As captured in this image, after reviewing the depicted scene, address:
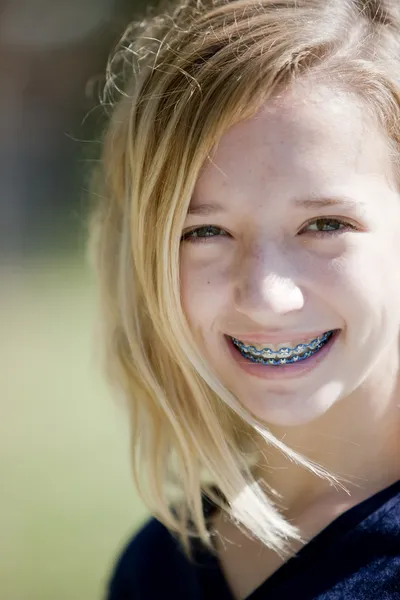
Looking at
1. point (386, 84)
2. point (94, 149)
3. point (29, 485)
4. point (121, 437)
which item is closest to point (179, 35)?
point (386, 84)

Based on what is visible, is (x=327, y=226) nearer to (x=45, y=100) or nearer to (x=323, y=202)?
(x=323, y=202)

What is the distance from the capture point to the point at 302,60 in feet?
5.24

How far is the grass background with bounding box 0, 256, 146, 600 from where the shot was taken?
3525mm

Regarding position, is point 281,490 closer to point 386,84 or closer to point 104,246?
point 104,246

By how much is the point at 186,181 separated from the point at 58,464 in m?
3.29

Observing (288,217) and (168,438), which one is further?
(168,438)

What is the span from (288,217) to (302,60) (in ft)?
1.03

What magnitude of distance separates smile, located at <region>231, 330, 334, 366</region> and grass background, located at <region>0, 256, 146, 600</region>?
0.75 m

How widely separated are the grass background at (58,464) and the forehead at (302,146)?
0.85 m

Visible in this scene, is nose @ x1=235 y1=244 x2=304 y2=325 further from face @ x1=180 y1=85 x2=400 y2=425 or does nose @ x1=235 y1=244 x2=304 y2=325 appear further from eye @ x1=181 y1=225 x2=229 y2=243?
eye @ x1=181 y1=225 x2=229 y2=243

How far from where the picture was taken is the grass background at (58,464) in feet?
11.6

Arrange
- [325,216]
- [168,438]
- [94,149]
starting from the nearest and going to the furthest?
[325,216] → [168,438] → [94,149]

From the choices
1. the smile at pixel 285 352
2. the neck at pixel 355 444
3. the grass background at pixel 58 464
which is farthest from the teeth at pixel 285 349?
the grass background at pixel 58 464

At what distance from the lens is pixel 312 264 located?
5.11 ft
